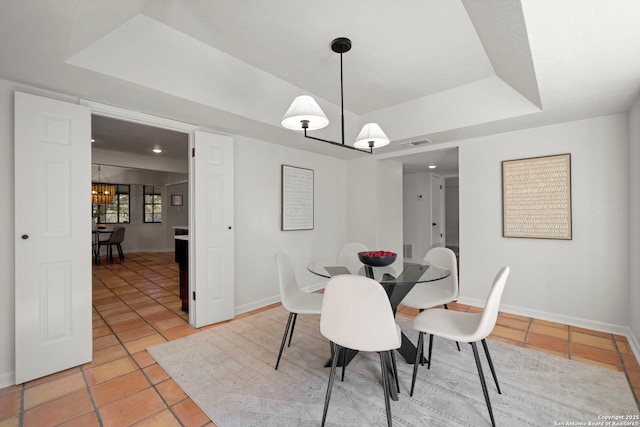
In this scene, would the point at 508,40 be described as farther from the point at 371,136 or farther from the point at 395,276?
the point at 395,276

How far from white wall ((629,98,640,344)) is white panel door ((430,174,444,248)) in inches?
149

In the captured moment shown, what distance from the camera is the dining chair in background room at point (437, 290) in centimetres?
230

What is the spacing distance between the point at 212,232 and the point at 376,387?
2163 mm

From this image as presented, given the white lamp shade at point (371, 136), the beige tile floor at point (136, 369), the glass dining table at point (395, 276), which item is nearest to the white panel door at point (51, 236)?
the beige tile floor at point (136, 369)

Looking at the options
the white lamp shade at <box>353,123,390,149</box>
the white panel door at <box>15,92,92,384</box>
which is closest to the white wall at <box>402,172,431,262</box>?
the white lamp shade at <box>353,123,390,149</box>

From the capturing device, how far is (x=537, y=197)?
124 inches

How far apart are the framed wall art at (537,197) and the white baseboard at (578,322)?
0.84 metres

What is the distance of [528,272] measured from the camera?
3229mm

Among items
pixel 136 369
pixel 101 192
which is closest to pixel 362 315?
pixel 136 369

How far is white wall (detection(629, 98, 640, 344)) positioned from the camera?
240cm

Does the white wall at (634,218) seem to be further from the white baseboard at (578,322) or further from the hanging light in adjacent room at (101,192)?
the hanging light in adjacent room at (101,192)

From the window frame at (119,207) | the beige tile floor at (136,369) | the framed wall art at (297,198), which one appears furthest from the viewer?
the window frame at (119,207)

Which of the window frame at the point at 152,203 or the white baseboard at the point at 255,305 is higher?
the window frame at the point at 152,203

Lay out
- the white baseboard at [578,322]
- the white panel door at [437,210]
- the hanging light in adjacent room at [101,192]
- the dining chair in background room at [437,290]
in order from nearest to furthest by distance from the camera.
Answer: the dining chair in background room at [437,290]
the white baseboard at [578,322]
the white panel door at [437,210]
the hanging light in adjacent room at [101,192]
